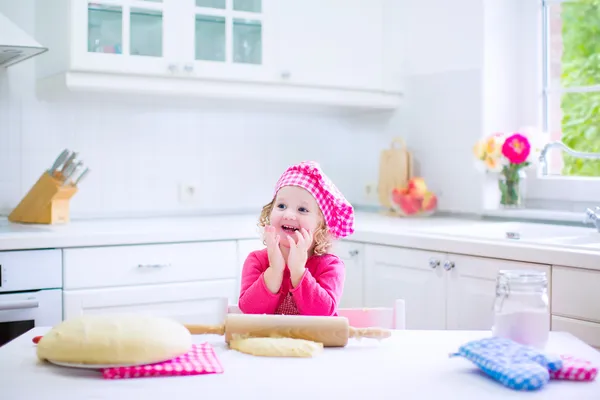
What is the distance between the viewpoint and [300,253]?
5.58 feet

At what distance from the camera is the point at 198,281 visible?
113 inches

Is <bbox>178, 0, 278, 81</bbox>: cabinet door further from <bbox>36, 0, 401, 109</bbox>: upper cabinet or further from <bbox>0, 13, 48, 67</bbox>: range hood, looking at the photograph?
<bbox>0, 13, 48, 67</bbox>: range hood

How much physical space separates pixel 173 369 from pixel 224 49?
210 cm

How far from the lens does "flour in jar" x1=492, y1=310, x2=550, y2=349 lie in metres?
1.30

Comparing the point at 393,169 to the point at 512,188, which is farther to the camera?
the point at 393,169

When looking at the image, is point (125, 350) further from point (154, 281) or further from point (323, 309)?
point (154, 281)

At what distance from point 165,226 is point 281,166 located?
0.90 meters

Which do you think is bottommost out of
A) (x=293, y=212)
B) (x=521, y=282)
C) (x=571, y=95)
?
(x=521, y=282)

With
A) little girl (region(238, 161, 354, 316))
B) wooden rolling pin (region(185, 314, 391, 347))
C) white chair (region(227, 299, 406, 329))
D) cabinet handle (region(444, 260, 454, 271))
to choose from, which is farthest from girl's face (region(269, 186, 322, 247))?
cabinet handle (region(444, 260, 454, 271))

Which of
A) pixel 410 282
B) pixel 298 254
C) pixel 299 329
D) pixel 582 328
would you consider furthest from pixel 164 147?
pixel 299 329

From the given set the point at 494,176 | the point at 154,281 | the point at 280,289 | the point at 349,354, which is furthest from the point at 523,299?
the point at 494,176

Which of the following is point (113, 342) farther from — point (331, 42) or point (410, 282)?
point (331, 42)

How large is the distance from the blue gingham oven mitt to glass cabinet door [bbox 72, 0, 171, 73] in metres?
2.01

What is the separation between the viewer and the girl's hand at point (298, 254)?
1.70 meters
